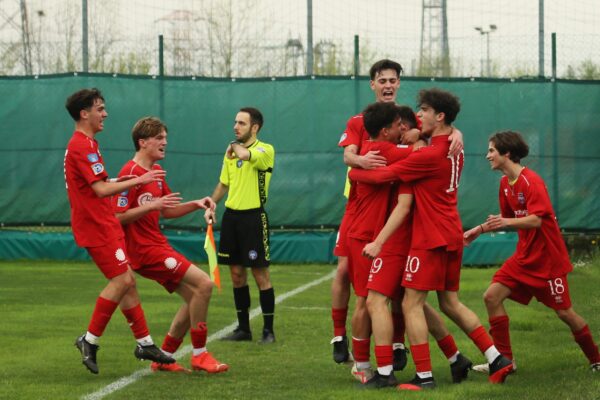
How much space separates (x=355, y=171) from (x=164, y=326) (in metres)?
3.96

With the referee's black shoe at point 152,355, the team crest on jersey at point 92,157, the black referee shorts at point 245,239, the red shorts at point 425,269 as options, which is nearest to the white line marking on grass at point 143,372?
the referee's black shoe at point 152,355

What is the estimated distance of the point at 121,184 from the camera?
8477 millimetres

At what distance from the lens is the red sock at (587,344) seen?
8.77m

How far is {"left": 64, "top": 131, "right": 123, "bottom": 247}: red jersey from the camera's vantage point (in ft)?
28.3

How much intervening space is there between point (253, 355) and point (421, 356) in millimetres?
2286

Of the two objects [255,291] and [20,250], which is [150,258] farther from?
[20,250]

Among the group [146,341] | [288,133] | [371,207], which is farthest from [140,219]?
[288,133]

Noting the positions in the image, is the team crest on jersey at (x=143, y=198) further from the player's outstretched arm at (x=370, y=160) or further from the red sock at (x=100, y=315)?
the player's outstretched arm at (x=370, y=160)

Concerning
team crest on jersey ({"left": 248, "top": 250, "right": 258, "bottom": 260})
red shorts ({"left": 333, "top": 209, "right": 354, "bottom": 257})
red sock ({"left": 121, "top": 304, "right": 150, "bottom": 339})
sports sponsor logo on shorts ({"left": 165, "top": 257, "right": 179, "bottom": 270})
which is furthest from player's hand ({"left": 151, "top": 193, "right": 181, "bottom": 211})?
team crest on jersey ({"left": 248, "top": 250, "right": 258, "bottom": 260})

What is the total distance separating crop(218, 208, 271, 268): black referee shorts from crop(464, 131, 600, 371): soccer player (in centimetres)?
286

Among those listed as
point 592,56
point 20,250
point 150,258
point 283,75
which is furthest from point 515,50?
point 150,258

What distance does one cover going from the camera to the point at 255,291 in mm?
15148

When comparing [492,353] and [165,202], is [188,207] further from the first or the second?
[492,353]

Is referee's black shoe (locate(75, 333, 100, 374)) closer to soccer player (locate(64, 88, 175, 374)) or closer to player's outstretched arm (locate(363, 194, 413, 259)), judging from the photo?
soccer player (locate(64, 88, 175, 374))
